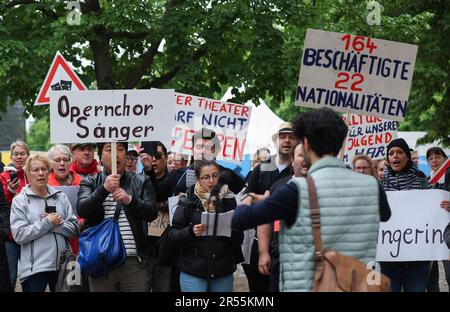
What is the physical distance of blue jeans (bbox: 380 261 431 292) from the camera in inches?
340

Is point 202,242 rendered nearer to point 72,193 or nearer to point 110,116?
point 110,116

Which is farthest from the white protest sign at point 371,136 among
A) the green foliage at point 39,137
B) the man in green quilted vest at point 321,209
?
the green foliage at point 39,137

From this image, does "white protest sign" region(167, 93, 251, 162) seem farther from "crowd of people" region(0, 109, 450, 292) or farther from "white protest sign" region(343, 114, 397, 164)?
"crowd of people" region(0, 109, 450, 292)

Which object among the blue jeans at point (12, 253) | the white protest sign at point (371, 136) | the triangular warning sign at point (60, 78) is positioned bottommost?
the blue jeans at point (12, 253)

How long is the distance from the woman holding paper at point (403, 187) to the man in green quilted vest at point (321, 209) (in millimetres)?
3681

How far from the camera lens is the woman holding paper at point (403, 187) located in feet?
28.3

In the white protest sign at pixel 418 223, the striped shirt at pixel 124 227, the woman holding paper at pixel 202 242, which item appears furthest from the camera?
the white protest sign at pixel 418 223

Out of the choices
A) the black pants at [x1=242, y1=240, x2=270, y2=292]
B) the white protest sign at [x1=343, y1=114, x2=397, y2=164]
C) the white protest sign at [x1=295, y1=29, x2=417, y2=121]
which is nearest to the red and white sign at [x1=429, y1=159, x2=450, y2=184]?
the white protest sign at [x1=343, y1=114, x2=397, y2=164]

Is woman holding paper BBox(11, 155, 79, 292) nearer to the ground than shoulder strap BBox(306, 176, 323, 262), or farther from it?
nearer to the ground

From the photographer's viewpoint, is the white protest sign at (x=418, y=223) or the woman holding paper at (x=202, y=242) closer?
the woman holding paper at (x=202, y=242)

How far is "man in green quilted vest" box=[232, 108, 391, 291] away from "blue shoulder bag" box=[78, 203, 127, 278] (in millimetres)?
2591

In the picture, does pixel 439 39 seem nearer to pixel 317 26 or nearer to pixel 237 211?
pixel 317 26

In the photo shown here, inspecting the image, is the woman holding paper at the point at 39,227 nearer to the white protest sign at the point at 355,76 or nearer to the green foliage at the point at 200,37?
the white protest sign at the point at 355,76

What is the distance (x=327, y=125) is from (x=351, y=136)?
21.0 ft
